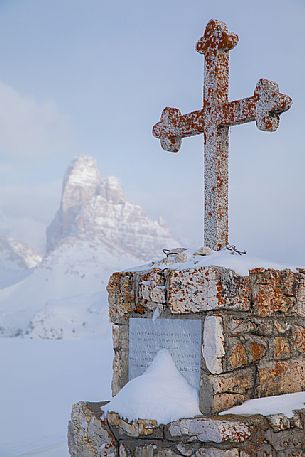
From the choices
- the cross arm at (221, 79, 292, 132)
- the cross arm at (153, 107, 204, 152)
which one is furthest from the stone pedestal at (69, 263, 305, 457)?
the cross arm at (153, 107, 204, 152)

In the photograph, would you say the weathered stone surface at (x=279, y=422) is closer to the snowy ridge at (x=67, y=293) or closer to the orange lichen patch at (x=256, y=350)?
the orange lichen patch at (x=256, y=350)

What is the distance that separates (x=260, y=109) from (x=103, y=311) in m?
19.9

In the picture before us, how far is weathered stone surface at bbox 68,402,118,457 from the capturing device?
3.88 metres

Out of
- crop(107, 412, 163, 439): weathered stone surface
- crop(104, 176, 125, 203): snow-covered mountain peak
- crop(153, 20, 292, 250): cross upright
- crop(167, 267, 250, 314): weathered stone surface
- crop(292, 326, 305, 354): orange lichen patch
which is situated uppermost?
crop(104, 176, 125, 203): snow-covered mountain peak

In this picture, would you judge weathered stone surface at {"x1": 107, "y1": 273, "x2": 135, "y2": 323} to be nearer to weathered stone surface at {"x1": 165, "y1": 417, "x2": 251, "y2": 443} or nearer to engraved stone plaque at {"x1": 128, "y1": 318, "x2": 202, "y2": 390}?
engraved stone plaque at {"x1": 128, "y1": 318, "x2": 202, "y2": 390}

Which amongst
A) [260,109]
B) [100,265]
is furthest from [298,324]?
[100,265]

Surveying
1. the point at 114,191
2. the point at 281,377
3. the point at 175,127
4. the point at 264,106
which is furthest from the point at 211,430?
the point at 114,191

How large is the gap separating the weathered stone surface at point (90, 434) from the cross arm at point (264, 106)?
2170 millimetres

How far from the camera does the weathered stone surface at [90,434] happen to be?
12.7ft

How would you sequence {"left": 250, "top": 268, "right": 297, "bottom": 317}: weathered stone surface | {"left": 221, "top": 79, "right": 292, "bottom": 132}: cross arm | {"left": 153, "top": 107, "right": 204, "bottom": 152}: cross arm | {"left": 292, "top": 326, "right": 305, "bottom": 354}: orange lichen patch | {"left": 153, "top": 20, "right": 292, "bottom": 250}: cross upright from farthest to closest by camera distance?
{"left": 153, "top": 107, "right": 204, "bottom": 152}: cross arm < {"left": 153, "top": 20, "right": 292, "bottom": 250}: cross upright < {"left": 221, "top": 79, "right": 292, "bottom": 132}: cross arm < {"left": 292, "top": 326, "right": 305, "bottom": 354}: orange lichen patch < {"left": 250, "top": 268, "right": 297, "bottom": 317}: weathered stone surface

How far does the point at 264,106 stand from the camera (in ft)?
13.6

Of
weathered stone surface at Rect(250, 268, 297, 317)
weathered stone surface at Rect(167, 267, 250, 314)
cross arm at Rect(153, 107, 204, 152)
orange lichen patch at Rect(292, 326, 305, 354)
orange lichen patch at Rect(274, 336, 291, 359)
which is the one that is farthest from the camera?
cross arm at Rect(153, 107, 204, 152)

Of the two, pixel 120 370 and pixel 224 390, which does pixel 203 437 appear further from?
pixel 120 370

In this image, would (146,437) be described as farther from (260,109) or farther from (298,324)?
(260,109)
